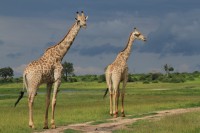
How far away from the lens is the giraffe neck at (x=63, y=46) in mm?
21219

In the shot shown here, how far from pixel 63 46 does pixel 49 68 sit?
1.64 m

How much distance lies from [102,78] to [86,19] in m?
96.6

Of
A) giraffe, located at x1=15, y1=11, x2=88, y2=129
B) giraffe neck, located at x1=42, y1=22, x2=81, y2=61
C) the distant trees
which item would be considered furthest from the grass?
the distant trees

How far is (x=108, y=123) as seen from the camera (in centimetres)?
2208

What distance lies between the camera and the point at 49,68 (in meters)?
20.6

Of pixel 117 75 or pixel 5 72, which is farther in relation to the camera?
pixel 5 72

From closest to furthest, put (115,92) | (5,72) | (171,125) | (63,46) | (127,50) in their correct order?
(171,125)
(63,46)
(115,92)
(127,50)
(5,72)

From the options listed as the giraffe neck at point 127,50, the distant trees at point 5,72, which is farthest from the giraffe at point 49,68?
the distant trees at point 5,72

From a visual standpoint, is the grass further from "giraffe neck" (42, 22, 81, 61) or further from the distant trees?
the distant trees

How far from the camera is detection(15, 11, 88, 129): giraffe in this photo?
20234mm

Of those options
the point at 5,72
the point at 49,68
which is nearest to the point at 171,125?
the point at 49,68

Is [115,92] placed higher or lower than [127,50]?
lower

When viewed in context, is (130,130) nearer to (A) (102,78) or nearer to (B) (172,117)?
(B) (172,117)

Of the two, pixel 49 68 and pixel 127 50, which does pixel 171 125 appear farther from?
pixel 127 50
